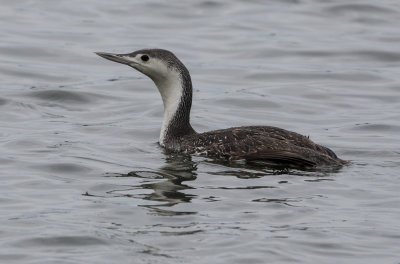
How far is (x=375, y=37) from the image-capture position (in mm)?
22422

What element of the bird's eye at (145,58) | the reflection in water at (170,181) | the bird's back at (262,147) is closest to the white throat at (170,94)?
the bird's eye at (145,58)

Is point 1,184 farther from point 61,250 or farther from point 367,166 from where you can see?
point 367,166

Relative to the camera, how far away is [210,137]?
1273cm

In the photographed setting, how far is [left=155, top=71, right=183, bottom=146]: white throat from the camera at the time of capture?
13.3 m

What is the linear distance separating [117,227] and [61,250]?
0.74 metres

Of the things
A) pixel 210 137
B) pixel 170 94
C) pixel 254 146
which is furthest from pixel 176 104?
pixel 254 146

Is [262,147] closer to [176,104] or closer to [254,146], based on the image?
[254,146]

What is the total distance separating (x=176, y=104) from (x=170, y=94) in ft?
0.47

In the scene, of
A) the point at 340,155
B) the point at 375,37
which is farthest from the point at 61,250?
the point at 375,37

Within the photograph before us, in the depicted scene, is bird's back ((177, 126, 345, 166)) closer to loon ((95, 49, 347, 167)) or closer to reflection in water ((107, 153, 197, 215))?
loon ((95, 49, 347, 167))

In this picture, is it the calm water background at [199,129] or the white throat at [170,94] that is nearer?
the calm water background at [199,129]

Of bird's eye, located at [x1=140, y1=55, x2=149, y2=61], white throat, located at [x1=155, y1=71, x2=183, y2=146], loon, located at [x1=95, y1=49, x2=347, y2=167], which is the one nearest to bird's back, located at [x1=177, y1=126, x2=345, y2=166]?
loon, located at [x1=95, y1=49, x2=347, y2=167]

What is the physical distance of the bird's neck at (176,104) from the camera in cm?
1331

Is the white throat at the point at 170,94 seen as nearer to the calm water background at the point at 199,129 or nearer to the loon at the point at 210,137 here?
the loon at the point at 210,137
